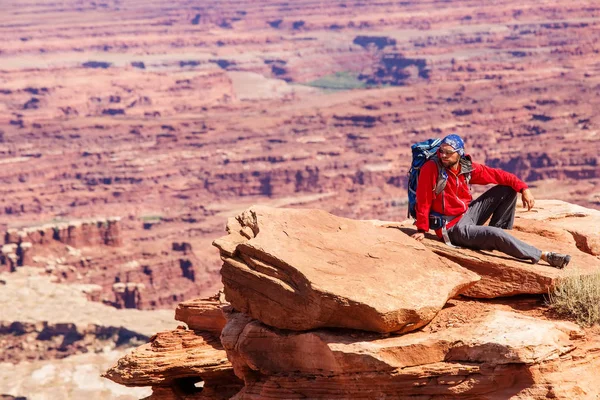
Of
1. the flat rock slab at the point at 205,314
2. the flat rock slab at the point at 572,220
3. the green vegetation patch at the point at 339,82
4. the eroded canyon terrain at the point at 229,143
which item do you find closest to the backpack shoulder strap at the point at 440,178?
the flat rock slab at the point at 572,220

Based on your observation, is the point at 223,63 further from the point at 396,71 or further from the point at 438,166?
the point at 438,166

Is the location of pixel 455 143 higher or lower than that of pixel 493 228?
higher

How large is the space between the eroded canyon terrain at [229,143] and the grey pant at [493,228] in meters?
53.4

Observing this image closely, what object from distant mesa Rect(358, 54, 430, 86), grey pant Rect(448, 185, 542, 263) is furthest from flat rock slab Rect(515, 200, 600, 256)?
distant mesa Rect(358, 54, 430, 86)

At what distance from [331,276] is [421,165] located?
226 centimetres

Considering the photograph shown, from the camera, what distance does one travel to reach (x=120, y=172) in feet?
418

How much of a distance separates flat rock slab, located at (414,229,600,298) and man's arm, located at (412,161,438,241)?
1.43ft

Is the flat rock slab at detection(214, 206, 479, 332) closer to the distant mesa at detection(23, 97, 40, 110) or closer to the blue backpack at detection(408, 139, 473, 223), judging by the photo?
the blue backpack at detection(408, 139, 473, 223)

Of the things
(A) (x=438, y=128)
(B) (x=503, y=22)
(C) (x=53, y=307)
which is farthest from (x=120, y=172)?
(B) (x=503, y=22)

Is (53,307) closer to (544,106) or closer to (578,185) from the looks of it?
(578,185)

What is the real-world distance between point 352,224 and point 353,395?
3.06 meters

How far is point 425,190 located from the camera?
52.6 ft

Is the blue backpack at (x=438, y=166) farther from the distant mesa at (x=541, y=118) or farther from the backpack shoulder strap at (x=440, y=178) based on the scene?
the distant mesa at (x=541, y=118)

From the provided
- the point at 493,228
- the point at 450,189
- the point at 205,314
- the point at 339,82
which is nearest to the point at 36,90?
the point at 339,82
